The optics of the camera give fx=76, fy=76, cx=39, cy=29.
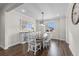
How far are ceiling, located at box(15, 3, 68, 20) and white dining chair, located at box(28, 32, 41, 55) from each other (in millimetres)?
387

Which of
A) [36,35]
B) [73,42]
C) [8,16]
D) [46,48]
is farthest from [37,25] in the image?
[73,42]

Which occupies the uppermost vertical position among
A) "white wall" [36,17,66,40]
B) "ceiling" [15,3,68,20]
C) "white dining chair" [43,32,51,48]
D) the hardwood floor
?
"ceiling" [15,3,68,20]

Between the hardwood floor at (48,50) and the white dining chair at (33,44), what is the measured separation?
86 mm

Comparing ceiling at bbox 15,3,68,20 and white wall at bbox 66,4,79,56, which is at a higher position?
ceiling at bbox 15,3,68,20

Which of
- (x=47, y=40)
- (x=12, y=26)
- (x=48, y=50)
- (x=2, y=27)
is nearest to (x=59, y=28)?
(x=47, y=40)

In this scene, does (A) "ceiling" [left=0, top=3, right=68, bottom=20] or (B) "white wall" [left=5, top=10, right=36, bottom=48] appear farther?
(B) "white wall" [left=5, top=10, right=36, bottom=48]

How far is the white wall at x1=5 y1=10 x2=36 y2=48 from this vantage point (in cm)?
156

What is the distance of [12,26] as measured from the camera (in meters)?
1.61

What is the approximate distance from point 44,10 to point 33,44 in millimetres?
739

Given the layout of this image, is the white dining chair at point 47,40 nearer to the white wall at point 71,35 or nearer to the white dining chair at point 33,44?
the white dining chair at point 33,44

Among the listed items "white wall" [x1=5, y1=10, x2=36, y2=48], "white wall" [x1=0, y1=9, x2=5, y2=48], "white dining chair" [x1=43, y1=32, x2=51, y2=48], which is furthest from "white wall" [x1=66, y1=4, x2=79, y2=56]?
"white wall" [x1=0, y1=9, x2=5, y2=48]

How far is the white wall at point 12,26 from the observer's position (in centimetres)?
156

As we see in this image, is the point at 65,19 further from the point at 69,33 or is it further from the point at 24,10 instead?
the point at 24,10

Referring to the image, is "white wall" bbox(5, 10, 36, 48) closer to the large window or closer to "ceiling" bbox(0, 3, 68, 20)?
→ "ceiling" bbox(0, 3, 68, 20)
